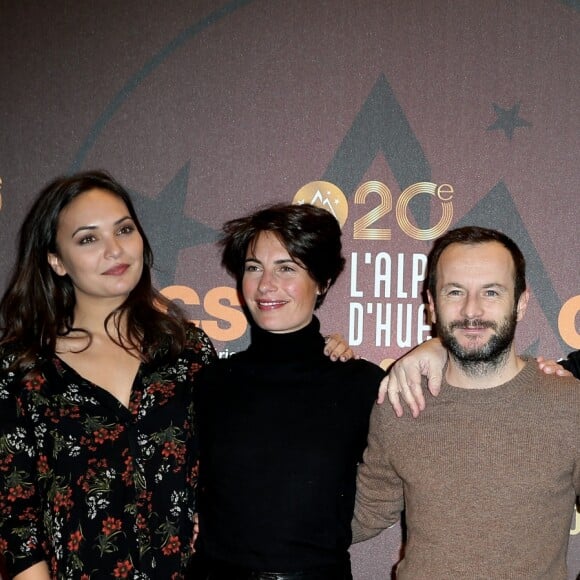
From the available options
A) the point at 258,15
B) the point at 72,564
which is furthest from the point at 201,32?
the point at 72,564

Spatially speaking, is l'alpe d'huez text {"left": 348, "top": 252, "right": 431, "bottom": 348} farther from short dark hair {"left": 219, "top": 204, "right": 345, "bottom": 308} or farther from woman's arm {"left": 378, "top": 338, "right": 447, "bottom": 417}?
woman's arm {"left": 378, "top": 338, "right": 447, "bottom": 417}

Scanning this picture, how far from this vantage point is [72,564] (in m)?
1.75

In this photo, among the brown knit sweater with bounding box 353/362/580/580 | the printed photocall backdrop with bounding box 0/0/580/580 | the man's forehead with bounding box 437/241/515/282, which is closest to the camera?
the brown knit sweater with bounding box 353/362/580/580

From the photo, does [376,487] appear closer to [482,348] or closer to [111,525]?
[482,348]

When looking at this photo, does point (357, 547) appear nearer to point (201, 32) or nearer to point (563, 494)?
point (563, 494)

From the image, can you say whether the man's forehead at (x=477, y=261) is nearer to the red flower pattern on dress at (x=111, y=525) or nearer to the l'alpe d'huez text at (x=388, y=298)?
the l'alpe d'huez text at (x=388, y=298)

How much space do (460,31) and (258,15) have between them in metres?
0.76

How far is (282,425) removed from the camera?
187 cm

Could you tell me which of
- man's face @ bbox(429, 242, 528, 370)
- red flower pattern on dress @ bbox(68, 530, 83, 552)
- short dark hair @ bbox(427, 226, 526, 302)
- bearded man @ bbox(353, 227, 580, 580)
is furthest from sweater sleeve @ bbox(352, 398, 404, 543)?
red flower pattern on dress @ bbox(68, 530, 83, 552)

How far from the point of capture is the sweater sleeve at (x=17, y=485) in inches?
68.4

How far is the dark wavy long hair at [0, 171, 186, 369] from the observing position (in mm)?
1931

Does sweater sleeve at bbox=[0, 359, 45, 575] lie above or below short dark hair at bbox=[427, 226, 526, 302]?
below

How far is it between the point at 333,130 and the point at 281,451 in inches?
48.7

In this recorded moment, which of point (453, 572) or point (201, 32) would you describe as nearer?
point (453, 572)
